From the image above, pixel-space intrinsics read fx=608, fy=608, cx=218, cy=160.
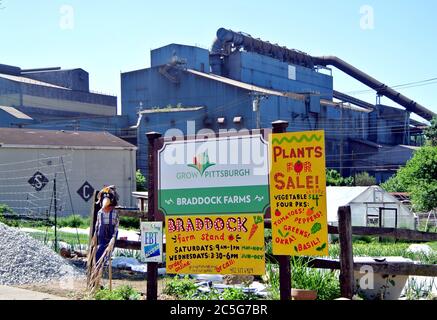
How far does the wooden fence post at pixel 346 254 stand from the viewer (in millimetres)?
8133

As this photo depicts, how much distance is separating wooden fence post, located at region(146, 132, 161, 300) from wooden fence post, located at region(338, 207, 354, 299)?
268cm

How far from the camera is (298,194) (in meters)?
7.87

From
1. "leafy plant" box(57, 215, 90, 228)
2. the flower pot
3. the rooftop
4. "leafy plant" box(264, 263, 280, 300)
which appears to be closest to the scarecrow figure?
"leafy plant" box(264, 263, 280, 300)

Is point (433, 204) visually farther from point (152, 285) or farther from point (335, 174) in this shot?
point (152, 285)

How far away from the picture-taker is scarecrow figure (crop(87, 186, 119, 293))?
10.0 m

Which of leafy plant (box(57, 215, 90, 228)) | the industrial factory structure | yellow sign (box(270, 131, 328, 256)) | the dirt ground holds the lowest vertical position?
leafy plant (box(57, 215, 90, 228))

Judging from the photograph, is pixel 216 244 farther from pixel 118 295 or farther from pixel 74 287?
pixel 74 287

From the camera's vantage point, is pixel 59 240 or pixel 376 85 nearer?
pixel 59 240

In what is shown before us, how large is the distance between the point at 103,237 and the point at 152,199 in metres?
1.69

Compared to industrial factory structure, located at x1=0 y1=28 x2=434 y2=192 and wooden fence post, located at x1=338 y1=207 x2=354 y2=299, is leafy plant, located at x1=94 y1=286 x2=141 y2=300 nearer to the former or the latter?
wooden fence post, located at x1=338 y1=207 x2=354 y2=299

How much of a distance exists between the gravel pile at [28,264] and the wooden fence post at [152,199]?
2.87 m

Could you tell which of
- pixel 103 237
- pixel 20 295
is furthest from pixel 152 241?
pixel 20 295

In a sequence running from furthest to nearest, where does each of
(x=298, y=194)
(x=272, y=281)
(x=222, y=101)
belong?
(x=222, y=101) → (x=272, y=281) → (x=298, y=194)

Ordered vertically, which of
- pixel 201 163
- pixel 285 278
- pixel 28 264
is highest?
pixel 201 163
